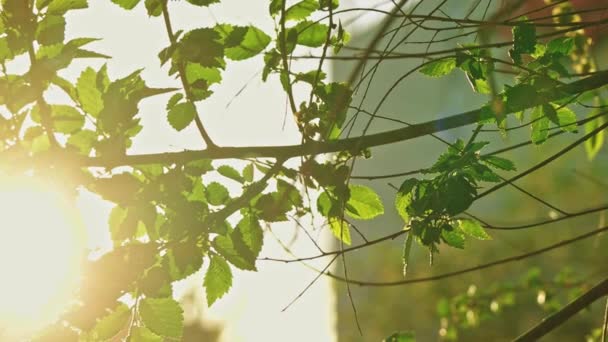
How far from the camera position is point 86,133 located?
1351 millimetres

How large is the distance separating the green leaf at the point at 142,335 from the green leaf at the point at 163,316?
0.03 metres

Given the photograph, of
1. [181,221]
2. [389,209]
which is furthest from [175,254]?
[389,209]

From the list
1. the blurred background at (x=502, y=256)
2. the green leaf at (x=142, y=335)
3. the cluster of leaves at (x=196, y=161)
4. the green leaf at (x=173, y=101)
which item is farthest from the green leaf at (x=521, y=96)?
the blurred background at (x=502, y=256)

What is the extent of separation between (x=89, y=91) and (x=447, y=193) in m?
0.65

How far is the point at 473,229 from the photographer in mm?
1249

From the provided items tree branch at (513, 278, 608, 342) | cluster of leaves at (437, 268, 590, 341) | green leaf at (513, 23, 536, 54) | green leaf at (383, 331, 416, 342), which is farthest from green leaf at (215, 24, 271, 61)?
cluster of leaves at (437, 268, 590, 341)

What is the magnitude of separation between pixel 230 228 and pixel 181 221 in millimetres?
95

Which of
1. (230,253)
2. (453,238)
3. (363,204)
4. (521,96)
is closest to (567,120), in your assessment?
(521,96)

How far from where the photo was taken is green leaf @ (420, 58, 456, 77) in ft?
4.26

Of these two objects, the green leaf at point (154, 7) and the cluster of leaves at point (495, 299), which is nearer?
the green leaf at point (154, 7)

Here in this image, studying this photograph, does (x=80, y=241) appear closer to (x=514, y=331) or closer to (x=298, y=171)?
(x=298, y=171)

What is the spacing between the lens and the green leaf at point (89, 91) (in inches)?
51.6

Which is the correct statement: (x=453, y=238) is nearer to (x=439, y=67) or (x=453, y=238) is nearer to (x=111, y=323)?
(x=439, y=67)

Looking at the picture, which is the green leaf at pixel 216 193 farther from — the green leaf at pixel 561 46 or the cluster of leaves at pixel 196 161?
the green leaf at pixel 561 46
